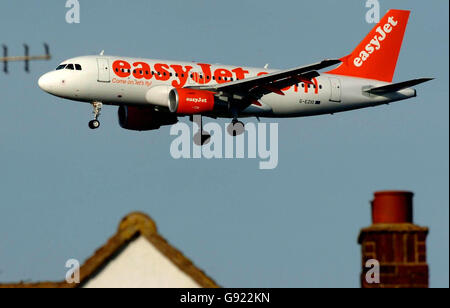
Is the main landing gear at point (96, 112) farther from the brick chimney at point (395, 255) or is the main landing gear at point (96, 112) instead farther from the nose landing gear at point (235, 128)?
the brick chimney at point (395, 255)

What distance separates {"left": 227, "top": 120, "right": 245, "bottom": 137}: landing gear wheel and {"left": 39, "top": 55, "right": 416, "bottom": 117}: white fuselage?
0.71 m

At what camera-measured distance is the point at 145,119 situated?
224 feet

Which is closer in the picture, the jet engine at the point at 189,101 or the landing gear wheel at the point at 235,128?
the jet engine at the point at 189,101

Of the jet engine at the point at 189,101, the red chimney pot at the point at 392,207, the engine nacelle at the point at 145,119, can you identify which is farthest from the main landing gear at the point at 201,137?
the red chimney pot at the point at 392,207

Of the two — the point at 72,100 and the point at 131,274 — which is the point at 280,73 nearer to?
the point at 72,100

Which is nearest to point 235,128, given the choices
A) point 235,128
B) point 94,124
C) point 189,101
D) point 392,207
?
point 235,128

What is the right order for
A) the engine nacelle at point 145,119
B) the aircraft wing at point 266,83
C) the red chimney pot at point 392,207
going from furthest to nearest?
1. the engine nacelle at point 145,119
2. the aircraft wing at point 266,83
3. the red chimney pot at point 392,207

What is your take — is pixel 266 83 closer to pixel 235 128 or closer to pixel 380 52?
pixel 235 128

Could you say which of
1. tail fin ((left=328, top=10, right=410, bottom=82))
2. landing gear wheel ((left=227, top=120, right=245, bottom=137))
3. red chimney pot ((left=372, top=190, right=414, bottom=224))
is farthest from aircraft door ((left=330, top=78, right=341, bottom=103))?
red chimney pot ((left=372, top=190, right=414, bottom=224))

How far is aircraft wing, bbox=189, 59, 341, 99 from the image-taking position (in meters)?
63.8

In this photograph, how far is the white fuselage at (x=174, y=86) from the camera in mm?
62719

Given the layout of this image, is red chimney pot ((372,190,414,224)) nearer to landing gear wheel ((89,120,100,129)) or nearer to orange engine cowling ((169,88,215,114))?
orange engine cowling ((169,88,215,114))

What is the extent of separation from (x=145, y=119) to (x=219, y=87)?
5.15 metres
